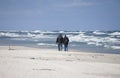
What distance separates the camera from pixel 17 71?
784cm

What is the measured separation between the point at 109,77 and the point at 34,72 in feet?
8.72

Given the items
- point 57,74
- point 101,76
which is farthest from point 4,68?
point 101,76

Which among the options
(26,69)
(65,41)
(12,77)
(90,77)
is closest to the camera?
(12,77)

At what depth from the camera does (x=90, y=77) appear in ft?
24.7

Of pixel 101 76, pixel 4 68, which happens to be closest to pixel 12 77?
pixel 4 68

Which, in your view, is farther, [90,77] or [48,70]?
[48,70]

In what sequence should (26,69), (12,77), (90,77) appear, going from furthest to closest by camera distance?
(26,69) → (90,77) → (12,77)

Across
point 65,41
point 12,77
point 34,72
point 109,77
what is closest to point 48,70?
point 34,72

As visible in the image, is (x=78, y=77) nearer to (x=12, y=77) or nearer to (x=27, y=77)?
(x=27, y=77)

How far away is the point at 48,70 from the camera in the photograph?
27.3ft

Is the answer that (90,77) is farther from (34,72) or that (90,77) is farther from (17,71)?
(17,71)

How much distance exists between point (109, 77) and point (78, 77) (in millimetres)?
1205

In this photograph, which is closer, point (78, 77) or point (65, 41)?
Answer: point (78, 77)

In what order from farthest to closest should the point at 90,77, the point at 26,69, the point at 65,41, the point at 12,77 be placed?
the point at 65,41
the point at 26,69
the point at 90,77
the point at 12,77
